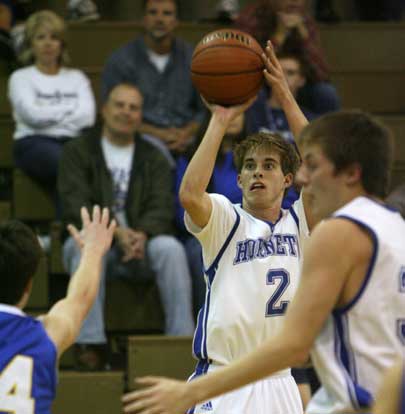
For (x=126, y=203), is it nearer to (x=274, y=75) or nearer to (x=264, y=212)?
(x=264, y=212)

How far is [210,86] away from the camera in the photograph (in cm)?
453

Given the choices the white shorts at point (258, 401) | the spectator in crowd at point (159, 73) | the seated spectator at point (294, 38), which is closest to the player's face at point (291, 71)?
the seated spectator at point (294, 38)

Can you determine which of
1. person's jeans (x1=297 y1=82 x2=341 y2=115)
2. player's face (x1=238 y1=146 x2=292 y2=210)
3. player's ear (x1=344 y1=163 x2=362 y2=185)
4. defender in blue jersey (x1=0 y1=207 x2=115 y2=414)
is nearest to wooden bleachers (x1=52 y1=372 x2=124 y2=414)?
player's face (x1=238 y1=146 x2=292 y2=210)

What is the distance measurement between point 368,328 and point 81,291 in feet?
2.95

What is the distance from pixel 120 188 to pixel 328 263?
14.1 feet

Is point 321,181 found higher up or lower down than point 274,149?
higher up

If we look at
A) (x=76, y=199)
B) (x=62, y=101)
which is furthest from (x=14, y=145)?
(x=76, y=199)

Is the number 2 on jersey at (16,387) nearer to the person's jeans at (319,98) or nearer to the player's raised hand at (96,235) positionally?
the player's raised hand at (96,235)

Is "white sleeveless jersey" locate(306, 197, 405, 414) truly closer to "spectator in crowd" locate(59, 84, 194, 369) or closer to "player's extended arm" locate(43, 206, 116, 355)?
"player's extended arm" locate(43, 206, 116, 355)

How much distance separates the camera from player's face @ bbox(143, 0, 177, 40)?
25.6ft

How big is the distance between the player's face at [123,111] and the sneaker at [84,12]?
2.10 metres

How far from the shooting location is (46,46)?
292 inches

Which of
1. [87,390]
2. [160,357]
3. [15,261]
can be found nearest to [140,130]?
[160,357]

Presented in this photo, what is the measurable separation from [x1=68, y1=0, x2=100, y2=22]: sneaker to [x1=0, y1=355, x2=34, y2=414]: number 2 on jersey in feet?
21.0
